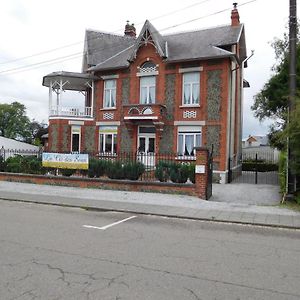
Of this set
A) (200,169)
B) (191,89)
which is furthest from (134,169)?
(191,89)

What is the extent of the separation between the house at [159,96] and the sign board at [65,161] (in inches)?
243

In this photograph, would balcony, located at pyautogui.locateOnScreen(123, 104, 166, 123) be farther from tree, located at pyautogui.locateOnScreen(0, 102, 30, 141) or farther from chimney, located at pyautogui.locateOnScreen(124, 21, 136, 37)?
tree, located at pyautogui.locateOnScreen(0, 102, 30, 141)

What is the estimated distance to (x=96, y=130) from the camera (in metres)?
26.8

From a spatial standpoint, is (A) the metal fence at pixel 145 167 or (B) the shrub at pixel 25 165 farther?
(B) the shrub at pixel 25 165

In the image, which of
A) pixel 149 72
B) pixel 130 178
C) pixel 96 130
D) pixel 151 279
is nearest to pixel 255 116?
pixel 149 72

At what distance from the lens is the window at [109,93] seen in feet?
86.7

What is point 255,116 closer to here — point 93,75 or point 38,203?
point 93,75

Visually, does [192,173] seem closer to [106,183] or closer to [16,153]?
[106,183]

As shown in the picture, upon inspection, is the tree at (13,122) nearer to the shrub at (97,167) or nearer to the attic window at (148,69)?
the attic window at (148,69)

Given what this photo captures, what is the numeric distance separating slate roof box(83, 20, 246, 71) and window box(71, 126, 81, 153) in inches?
178

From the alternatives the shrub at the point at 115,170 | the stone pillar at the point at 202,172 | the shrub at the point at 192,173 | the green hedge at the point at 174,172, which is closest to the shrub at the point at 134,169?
the shrub at the point at 115,170

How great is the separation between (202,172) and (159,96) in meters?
11.5

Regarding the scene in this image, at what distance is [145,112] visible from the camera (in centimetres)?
2391

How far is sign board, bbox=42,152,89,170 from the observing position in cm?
1769
